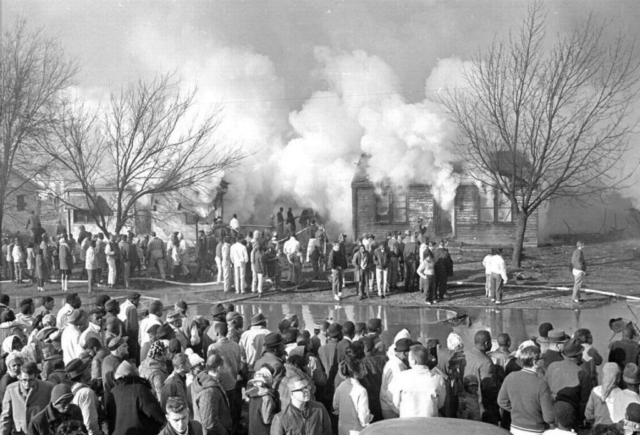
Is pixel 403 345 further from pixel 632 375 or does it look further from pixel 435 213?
pixel 435 213

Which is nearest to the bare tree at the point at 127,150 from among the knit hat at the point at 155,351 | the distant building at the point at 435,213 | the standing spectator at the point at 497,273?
the distant building at the point at 435,213

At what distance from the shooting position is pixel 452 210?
1054 inches

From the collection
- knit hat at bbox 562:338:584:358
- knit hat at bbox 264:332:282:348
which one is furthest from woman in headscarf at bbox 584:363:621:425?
knit hat at bbox 264:332:282:348

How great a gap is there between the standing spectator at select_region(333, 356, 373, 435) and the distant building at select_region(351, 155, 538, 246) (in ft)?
67.0

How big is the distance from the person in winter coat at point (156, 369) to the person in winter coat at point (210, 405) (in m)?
0.57

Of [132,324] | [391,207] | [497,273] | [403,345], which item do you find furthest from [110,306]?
[391,207]

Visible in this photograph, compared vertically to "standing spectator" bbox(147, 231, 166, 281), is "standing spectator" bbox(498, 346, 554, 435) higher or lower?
lower

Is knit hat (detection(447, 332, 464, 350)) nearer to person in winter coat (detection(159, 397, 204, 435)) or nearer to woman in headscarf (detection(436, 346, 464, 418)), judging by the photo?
woman in headscarf (detection(436, 346, 464, 418))

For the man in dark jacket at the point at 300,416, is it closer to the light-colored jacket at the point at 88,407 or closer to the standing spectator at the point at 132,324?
the light-colored jacket at the point at 88,407

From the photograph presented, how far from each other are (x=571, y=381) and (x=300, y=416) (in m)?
2.91

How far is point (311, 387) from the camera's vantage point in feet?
17.8

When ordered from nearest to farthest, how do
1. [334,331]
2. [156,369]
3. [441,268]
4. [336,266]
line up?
1. [156,369]
2. [334,331]
3. [441,268]
4. [336,266]

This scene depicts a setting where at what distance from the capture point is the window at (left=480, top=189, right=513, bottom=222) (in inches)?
1043

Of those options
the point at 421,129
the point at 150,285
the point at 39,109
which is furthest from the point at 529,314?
the point at 39,109
